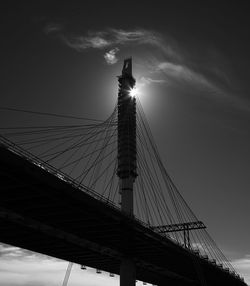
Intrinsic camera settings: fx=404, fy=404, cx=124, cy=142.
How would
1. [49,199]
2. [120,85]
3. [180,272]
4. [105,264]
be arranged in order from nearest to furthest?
[49,199], [105,264], [120,85], [180,272]

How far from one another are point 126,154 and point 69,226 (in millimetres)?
22956

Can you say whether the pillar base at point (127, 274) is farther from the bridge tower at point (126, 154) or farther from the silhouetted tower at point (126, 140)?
the silhouetted tower at point (126, 140)

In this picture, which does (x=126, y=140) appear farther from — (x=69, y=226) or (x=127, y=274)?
(x=69, y=226)

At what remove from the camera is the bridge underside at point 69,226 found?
39.5m

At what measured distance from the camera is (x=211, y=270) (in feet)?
323

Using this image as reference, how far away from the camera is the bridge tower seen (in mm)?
63781

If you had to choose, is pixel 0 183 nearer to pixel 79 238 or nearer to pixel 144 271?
pixel 79 238

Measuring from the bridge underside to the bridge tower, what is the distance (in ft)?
8.24

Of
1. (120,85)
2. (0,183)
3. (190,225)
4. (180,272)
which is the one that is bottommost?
(0,183)

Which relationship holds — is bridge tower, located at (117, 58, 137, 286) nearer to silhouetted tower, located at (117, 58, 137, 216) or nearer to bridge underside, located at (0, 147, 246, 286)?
silhouetted tower, located at (117, 58, 137, 216)

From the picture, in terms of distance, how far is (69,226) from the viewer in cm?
5253

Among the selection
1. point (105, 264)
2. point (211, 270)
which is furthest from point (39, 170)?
point (211, 270)

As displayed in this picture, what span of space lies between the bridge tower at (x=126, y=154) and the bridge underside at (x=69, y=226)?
2513 mm

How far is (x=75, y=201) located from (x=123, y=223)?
11.3 meters
